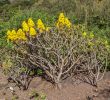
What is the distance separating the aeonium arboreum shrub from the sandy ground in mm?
148

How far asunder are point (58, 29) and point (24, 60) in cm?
100

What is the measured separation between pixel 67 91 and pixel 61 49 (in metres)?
0.83

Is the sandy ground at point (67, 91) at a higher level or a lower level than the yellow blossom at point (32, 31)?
lower

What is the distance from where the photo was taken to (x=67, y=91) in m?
7.22

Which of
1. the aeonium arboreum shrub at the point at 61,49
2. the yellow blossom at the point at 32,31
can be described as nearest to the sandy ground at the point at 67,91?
the aeonium arboreum shrub at the point at 61,49

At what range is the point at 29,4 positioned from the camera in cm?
2131

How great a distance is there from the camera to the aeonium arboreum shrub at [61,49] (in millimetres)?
7316

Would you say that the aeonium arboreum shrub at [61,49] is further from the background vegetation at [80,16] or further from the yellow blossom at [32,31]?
the background vegetation at [80,16]

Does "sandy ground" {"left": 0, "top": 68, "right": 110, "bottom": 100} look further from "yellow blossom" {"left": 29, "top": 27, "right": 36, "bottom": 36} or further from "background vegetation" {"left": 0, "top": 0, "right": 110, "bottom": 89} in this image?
"background vegetation" {"left": 0, "top": 0, "right": 110, "bottom": 89}

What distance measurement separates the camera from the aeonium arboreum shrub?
732 centimetres

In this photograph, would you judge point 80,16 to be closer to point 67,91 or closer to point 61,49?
point 61,49

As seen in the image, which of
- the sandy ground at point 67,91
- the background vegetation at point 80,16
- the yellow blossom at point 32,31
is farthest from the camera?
the background vegetation at point 80,16

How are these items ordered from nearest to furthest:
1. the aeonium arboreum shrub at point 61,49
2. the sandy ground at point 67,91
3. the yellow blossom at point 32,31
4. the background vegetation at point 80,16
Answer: the sandy ground at point 67,91 → the yellow blossom at point 32,31 → the aeonium arboreum shrub at point 61,49 → the background vegetation at point 80,16

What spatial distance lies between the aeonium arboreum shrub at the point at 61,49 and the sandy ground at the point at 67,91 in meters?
0.15
